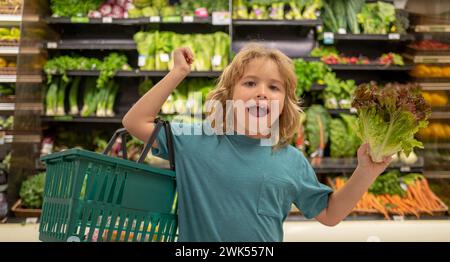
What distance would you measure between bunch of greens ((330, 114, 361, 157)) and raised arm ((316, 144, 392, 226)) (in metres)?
3.66

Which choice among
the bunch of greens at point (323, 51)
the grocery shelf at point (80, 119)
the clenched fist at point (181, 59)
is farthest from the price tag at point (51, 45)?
the clenched fist at point (181, 59)

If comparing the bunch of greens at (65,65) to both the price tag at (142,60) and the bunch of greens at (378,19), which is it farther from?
the bunch of greens at (378,19)

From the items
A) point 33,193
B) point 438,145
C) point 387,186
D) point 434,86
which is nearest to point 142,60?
point 33,193

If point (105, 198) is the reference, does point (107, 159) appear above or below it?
above

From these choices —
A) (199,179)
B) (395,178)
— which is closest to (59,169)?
(199,179)

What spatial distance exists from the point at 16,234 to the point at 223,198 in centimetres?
345

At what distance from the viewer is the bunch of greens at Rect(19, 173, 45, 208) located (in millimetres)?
4961

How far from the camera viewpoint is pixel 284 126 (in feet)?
6.38

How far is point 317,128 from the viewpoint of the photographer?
537 cm

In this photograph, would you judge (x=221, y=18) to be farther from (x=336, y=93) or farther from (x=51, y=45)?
(x=51, y=45)

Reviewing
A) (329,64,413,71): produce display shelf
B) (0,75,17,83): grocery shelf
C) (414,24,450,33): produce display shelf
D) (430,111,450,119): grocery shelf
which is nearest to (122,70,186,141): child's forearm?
(0,75,17,83): grocery shelf

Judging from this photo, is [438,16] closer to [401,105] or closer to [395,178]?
[395,178]

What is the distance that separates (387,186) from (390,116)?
3614 mm

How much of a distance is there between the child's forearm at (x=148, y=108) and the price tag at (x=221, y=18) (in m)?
3.66
